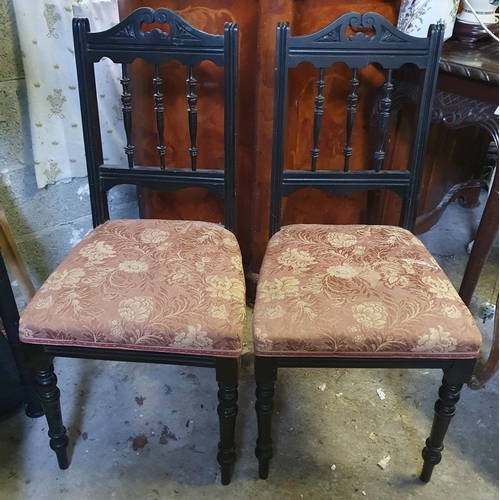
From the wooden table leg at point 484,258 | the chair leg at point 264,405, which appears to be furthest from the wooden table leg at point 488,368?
the chair leg at point 264,405

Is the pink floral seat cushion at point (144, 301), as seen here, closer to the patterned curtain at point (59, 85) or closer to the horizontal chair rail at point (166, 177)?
the horizontal chair rail at point (166, 177)

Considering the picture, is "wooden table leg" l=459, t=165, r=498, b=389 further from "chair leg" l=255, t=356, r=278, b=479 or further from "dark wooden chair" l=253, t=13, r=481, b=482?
"chair leg" l=255, t=356, r=278, b=479

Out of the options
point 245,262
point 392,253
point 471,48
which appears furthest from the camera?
point 245,262

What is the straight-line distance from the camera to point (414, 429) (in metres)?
1.39

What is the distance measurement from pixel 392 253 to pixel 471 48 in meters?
0.72

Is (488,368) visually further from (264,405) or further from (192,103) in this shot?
(192,103)

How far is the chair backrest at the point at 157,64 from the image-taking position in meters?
1.19

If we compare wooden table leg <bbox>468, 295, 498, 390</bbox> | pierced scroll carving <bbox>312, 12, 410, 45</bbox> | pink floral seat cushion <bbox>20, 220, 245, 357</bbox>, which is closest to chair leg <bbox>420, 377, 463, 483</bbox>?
wooden table leg <bbox>468, 295, 498, 390</bbox>

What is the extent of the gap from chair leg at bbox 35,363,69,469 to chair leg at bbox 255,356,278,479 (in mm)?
442

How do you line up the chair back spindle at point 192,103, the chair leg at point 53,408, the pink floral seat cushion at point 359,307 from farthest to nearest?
the chair back spindle at point 192,103
the chair leg at point 53,408
the pink floral seat cushion at point 359,307

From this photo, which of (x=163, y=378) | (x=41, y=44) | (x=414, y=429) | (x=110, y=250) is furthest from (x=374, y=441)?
(x=41, y=44)

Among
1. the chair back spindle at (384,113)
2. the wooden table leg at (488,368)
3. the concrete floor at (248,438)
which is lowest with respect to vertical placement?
the concrete floor at (248,438)

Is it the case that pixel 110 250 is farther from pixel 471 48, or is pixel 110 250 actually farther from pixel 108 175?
pixel 471 48

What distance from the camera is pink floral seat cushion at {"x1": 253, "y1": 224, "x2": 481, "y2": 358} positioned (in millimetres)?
1000
